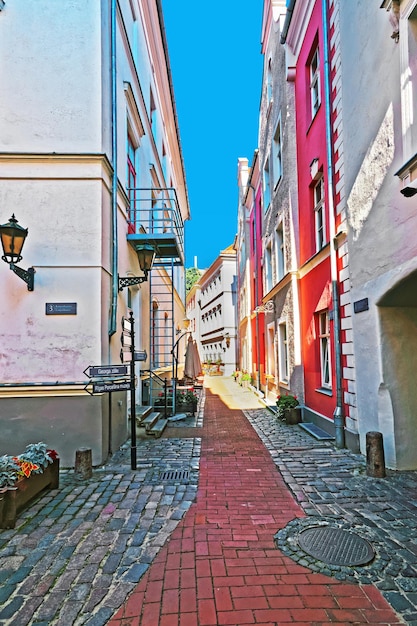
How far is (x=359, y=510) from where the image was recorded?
418cm

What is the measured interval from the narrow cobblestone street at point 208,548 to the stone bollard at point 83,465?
152 millimetres

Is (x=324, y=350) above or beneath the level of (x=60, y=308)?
beneath

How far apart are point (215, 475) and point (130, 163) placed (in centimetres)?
716

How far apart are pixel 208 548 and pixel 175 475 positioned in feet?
6.91

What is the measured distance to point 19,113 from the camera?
621 cm

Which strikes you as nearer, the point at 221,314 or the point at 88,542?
the point at 88,542

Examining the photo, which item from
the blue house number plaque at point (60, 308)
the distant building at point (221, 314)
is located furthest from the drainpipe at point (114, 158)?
the distant building at point (221, 314)

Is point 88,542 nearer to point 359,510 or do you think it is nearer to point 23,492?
point 23,492

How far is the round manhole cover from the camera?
3.19 metres

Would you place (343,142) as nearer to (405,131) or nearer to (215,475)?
(405,131)

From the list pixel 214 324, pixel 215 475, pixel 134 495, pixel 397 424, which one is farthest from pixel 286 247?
pixel 214 324

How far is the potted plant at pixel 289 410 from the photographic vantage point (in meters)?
9.31

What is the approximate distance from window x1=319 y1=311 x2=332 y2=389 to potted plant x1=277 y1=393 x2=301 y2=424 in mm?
1098

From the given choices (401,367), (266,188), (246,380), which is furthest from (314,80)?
(246,380)
